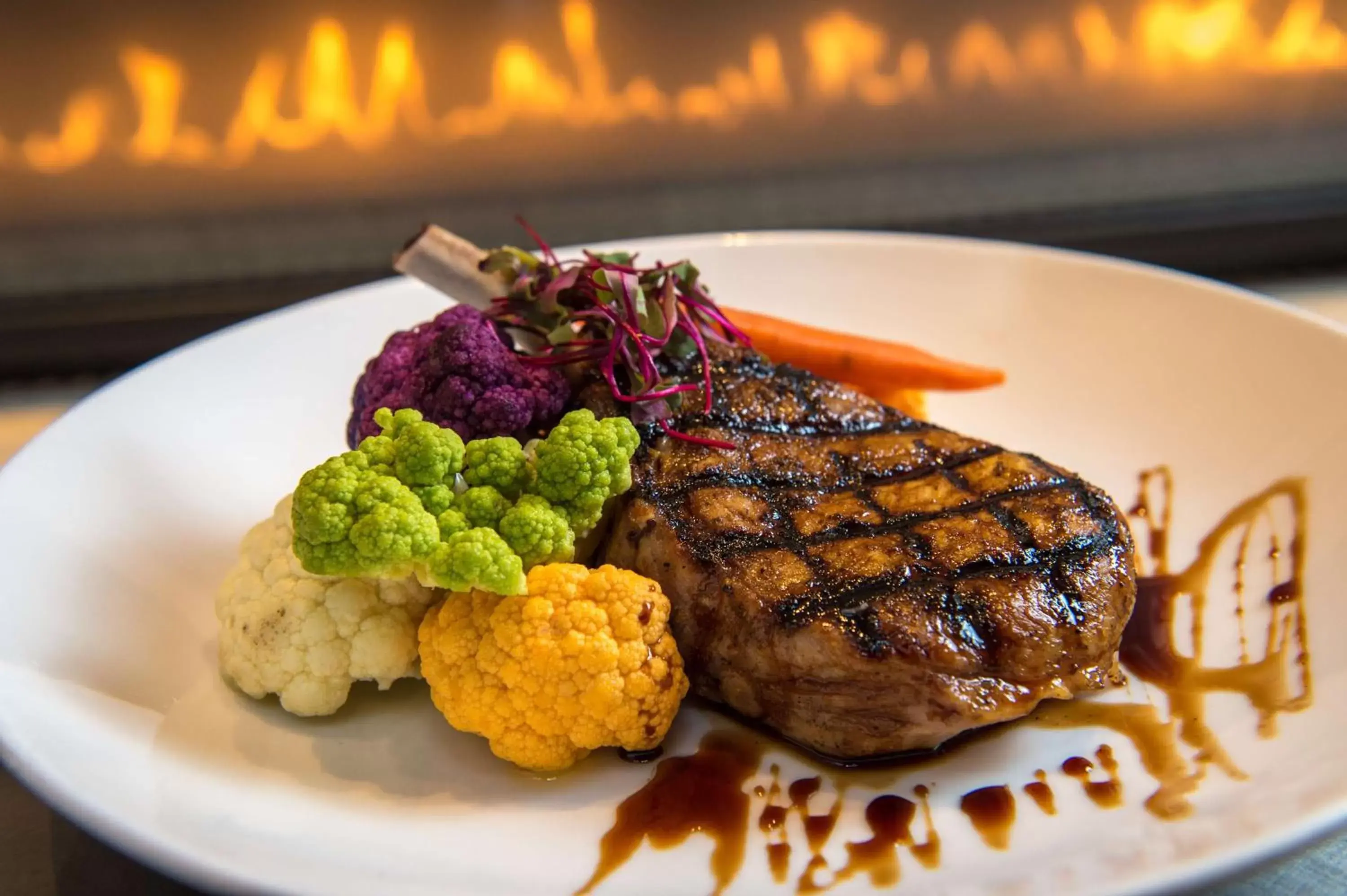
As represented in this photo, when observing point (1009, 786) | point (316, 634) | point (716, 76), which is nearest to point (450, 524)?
point (316, 634)

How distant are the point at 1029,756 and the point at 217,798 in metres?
1.46

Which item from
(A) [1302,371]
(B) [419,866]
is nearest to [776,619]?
(B) [419,866]

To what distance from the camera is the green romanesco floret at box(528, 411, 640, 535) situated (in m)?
2.09

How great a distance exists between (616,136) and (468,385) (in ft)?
7.46

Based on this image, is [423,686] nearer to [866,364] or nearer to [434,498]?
[434,498]

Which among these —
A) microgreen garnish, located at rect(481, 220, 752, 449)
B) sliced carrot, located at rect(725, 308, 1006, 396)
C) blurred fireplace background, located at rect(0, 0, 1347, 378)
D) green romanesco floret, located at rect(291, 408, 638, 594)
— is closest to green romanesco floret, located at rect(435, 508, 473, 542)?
green romanesco floret, located at rect(291, 408, 638, 594)

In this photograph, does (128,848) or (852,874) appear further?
(852,874)

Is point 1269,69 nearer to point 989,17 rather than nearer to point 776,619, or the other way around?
point 989,17

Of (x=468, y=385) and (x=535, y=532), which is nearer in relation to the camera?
(x=535, y=532)

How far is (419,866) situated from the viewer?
68.5 inches

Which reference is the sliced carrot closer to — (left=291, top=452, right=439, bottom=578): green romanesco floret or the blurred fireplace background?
the blurred fireplace background

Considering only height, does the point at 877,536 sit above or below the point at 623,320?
below

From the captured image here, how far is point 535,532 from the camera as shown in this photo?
6.68 feet

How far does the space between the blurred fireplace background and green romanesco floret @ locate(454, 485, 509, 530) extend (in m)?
2.47
